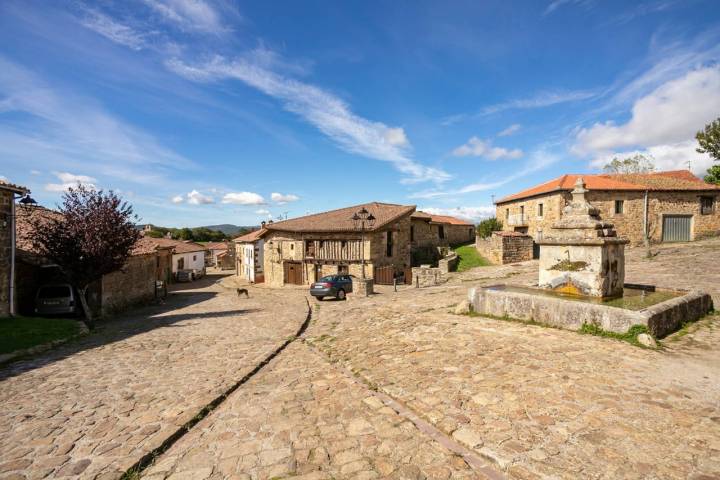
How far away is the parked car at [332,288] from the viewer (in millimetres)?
17469

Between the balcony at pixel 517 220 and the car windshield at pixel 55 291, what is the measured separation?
31779 mm

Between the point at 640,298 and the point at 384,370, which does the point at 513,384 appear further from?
the point at 640,298

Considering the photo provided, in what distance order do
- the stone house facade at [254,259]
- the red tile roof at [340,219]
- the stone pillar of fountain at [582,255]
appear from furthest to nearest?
the stone house facade at [254,259]
the red tile roof at [340,219]
the stone pillar of fountain at [582,255]

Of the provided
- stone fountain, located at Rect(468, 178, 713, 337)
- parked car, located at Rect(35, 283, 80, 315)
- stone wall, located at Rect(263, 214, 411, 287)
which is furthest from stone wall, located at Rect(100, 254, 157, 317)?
stone fountain, located at Rect(468, 178, 713, 337)

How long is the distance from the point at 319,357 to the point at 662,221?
3076cm

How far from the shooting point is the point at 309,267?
2689 centimetres

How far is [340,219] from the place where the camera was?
2792cm

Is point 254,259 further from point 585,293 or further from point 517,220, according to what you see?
point 585,293

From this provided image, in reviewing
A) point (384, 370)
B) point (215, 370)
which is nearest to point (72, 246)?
point (215, 370)

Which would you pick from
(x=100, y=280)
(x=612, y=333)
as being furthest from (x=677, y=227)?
(x=100, y=280)

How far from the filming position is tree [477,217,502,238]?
31.0m

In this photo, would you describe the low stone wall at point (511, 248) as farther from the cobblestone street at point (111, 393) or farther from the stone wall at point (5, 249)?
the stone wall at point (5, 249)

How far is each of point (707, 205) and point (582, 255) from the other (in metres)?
27.7

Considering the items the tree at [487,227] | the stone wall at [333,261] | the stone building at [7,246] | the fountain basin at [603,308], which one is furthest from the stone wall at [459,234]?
the stone building at [7,246]
